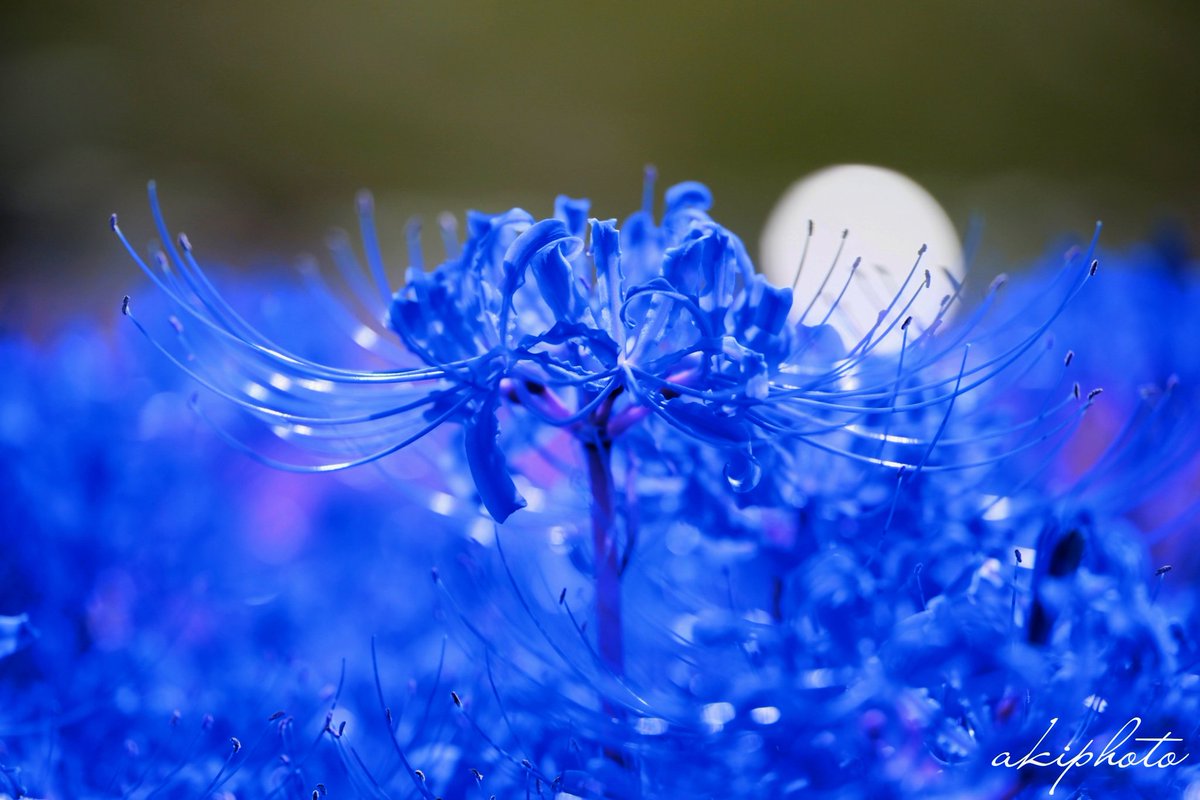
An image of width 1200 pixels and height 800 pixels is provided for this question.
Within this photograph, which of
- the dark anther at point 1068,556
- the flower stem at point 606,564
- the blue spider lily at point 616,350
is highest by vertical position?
the blue spider lily at point 616,350

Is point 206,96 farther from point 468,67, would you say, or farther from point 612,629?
point 612,629

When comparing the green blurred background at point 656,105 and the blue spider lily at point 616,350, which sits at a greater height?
the green blurred background at point 656,105

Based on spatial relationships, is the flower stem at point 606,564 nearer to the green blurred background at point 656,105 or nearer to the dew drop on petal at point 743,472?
the dew drop on petal at point 743,472

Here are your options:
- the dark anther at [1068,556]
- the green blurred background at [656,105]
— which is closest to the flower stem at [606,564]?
the dark anther at [1068,556]

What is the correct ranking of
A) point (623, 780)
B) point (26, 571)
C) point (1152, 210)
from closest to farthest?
point (623, 780), point (26, 571), point (1152, 210)

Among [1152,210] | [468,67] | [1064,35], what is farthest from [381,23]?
[1152,210]

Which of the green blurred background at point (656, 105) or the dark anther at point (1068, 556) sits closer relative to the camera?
the dark anther at point (1068, 556)

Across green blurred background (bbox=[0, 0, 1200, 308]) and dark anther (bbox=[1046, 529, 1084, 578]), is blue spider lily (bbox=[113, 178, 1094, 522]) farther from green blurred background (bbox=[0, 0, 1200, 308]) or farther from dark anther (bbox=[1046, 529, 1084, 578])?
green blurred background (bbox=[0, 0, 1200, 308])

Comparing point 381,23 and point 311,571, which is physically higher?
point 381,23

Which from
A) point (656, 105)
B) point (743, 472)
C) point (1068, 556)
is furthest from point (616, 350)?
point (656, 105)
